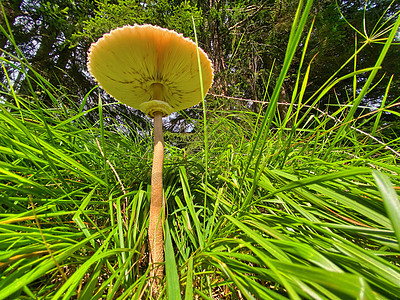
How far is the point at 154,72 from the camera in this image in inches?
29.5

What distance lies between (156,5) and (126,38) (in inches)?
104

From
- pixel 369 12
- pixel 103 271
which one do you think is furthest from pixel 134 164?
pixel 369 12

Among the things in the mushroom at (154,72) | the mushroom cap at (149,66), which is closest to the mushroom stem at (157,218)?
the mushroom at (154,72)

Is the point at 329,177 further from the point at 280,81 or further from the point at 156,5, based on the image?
the point at 156,5

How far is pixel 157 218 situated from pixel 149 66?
569 mm

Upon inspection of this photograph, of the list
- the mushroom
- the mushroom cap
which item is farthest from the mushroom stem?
the mushroom cap

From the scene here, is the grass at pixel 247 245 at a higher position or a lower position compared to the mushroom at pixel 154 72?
lower

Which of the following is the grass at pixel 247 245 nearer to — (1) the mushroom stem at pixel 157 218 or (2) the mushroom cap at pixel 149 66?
(1) the mushroom stem at pixel 157 218

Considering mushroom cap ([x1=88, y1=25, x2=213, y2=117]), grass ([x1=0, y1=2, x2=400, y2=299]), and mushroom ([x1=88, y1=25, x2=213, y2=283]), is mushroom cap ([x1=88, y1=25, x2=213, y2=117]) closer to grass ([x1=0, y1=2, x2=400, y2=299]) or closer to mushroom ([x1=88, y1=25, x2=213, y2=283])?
mushroom ([x1=88, y1=25, x2=213, y2=283])

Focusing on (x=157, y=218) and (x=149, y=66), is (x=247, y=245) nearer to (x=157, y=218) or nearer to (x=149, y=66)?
(x=157, y=218)

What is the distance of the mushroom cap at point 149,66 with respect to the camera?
22.9 inches

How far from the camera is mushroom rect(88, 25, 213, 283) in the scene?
558mm

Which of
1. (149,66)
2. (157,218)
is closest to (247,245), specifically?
(157,218)

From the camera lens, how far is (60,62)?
130 inches
